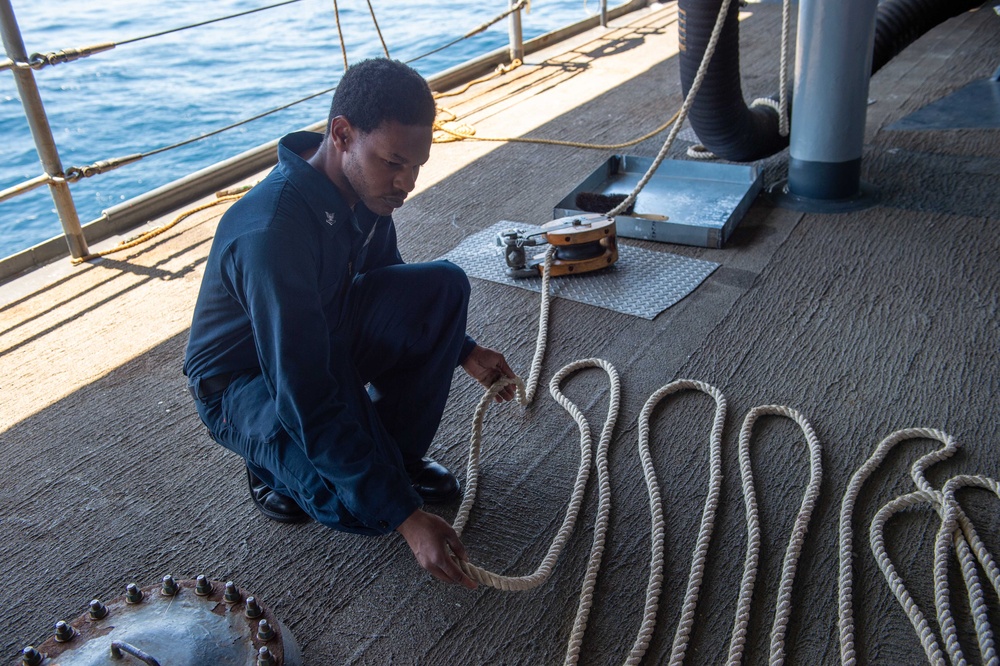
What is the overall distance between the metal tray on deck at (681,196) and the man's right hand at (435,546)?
2.12m

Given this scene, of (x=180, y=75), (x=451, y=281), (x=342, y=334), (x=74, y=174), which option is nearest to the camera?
(x=342, y=334)

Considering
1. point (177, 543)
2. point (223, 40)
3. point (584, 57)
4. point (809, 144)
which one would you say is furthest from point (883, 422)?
point (223, 40)

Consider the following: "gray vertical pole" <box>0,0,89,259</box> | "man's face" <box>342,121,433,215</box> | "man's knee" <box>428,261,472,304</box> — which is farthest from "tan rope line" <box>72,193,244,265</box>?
"man's face" <box>342,121,433,215</box>

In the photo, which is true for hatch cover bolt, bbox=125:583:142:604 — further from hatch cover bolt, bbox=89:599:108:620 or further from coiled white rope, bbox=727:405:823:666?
coiled white rope, bbox=727:405:823:666

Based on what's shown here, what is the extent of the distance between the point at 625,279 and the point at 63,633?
2256 millimetres

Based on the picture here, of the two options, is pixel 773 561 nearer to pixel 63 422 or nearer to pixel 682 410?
pixel 682 410

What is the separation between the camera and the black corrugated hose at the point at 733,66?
3.47 meters

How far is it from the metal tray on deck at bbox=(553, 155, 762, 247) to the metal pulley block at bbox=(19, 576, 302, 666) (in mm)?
2267

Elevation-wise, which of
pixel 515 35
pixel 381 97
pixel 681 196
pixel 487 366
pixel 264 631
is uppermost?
pixel 381 97

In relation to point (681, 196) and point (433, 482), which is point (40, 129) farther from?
point (681, 196)

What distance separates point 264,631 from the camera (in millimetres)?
1576

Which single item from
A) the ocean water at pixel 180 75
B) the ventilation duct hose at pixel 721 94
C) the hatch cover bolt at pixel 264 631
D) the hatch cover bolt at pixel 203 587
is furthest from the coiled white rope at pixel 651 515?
the ocean water at pixel 180 75

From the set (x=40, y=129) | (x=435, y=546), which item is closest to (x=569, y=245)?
(x=435, y=546)

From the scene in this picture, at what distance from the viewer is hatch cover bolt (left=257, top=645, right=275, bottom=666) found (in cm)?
151
